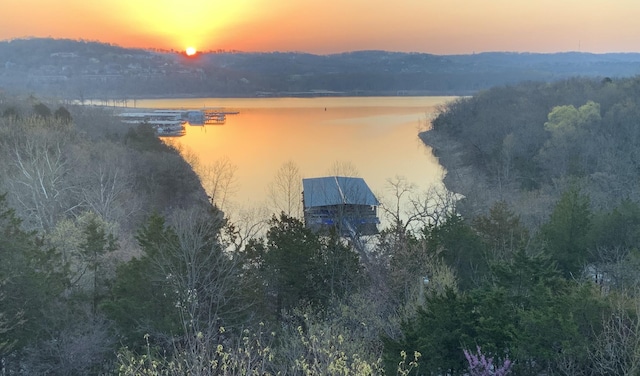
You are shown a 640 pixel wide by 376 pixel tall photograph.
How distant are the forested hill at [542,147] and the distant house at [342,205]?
362 centimetres

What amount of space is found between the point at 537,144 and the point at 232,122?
106 feet

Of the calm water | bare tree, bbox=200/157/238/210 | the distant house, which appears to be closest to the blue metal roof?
the distant house

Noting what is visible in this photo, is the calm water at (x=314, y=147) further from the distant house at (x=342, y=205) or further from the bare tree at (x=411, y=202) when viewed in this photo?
the distant house at (x=342, y=205)

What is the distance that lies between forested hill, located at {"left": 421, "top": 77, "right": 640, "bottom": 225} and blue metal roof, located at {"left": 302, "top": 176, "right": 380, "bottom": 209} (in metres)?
3.88

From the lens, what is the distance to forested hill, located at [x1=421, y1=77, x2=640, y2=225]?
66.5 ft

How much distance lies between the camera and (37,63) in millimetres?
67812

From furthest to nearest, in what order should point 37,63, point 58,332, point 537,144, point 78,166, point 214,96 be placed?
point 214,96 → point 37,63 → point 537,144 → point 78,166 → point 58,332

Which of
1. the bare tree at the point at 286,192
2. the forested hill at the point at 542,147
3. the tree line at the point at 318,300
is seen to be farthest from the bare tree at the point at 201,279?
the forested hill at the point at 542,147

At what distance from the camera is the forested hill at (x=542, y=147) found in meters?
20.3

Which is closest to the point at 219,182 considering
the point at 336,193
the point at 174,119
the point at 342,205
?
the point at 336,193

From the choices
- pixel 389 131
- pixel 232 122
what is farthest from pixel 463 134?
pixel 232 122

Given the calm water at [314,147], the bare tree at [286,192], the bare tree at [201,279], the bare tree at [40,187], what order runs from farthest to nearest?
the calm water at [314,147] → the bare tree at [286,192] → the bare tree at [40,187] → the bare tree at [201,279]

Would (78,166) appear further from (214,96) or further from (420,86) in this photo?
(420,86)

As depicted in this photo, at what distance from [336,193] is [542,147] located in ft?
45.8
